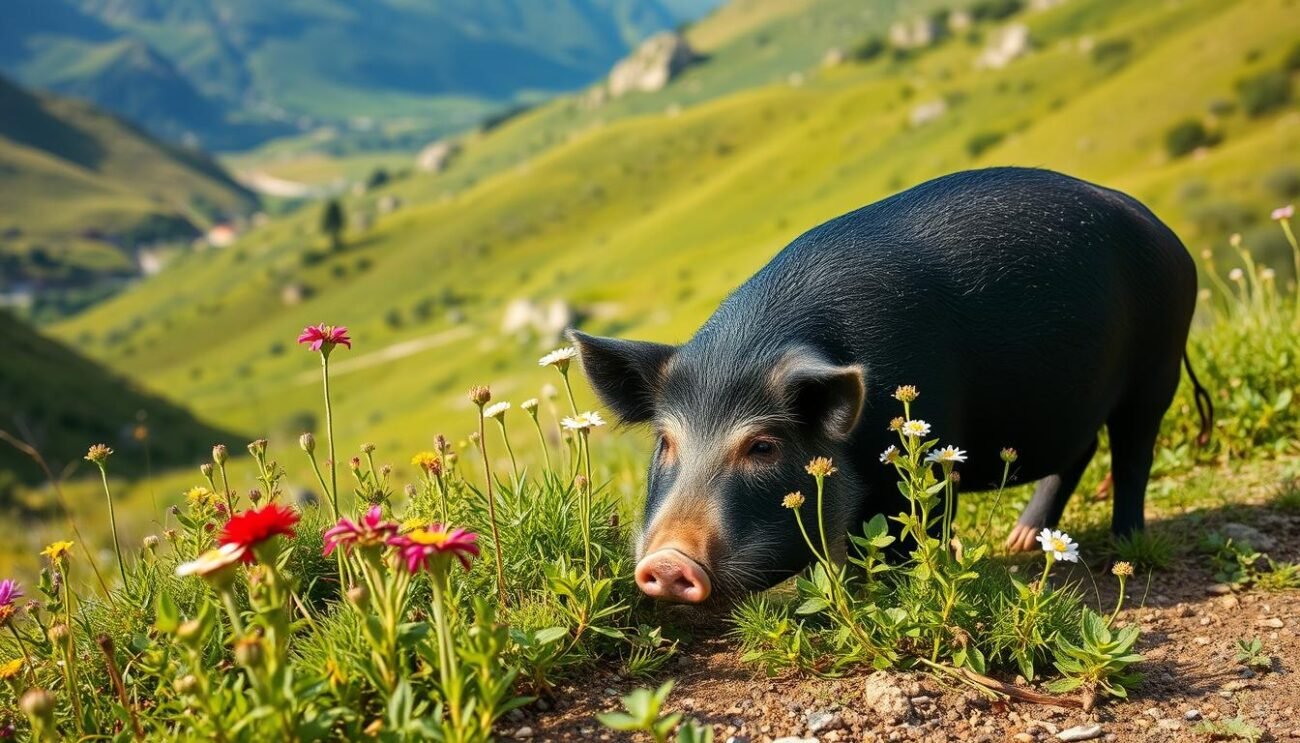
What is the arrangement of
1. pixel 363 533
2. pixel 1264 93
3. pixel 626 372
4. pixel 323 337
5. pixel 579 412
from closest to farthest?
1. pixel 363 533
2. pixel 323 337
3. pixel 626 372
4. pixel 579 412
5. pixel 1264 93

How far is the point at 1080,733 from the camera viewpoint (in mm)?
3510

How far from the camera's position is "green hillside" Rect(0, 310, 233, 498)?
57.1 metres

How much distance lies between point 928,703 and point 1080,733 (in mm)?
477

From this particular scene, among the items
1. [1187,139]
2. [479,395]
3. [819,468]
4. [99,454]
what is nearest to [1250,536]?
[819,468]

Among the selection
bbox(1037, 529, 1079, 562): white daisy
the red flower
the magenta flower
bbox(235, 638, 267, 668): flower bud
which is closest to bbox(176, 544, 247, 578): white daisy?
the red flower

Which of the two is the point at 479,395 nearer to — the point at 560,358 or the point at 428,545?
the point at 560,358

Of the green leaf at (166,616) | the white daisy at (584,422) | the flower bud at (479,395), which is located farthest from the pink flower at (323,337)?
the green leaf at (166,616)

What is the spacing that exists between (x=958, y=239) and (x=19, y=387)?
7123cm

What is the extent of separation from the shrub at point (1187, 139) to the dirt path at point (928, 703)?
57.2m

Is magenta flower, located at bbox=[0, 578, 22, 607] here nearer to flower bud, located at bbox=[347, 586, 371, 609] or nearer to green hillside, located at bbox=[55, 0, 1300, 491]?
flower bud, located at bbox=[347, 586, 371, 609]

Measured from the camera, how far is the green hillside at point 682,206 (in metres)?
59.2

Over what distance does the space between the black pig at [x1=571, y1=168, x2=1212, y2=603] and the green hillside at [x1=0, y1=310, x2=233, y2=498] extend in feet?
174

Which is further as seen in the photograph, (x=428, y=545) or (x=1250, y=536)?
(x=1250, y=536)

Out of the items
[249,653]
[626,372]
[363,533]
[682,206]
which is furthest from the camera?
[682,206]
